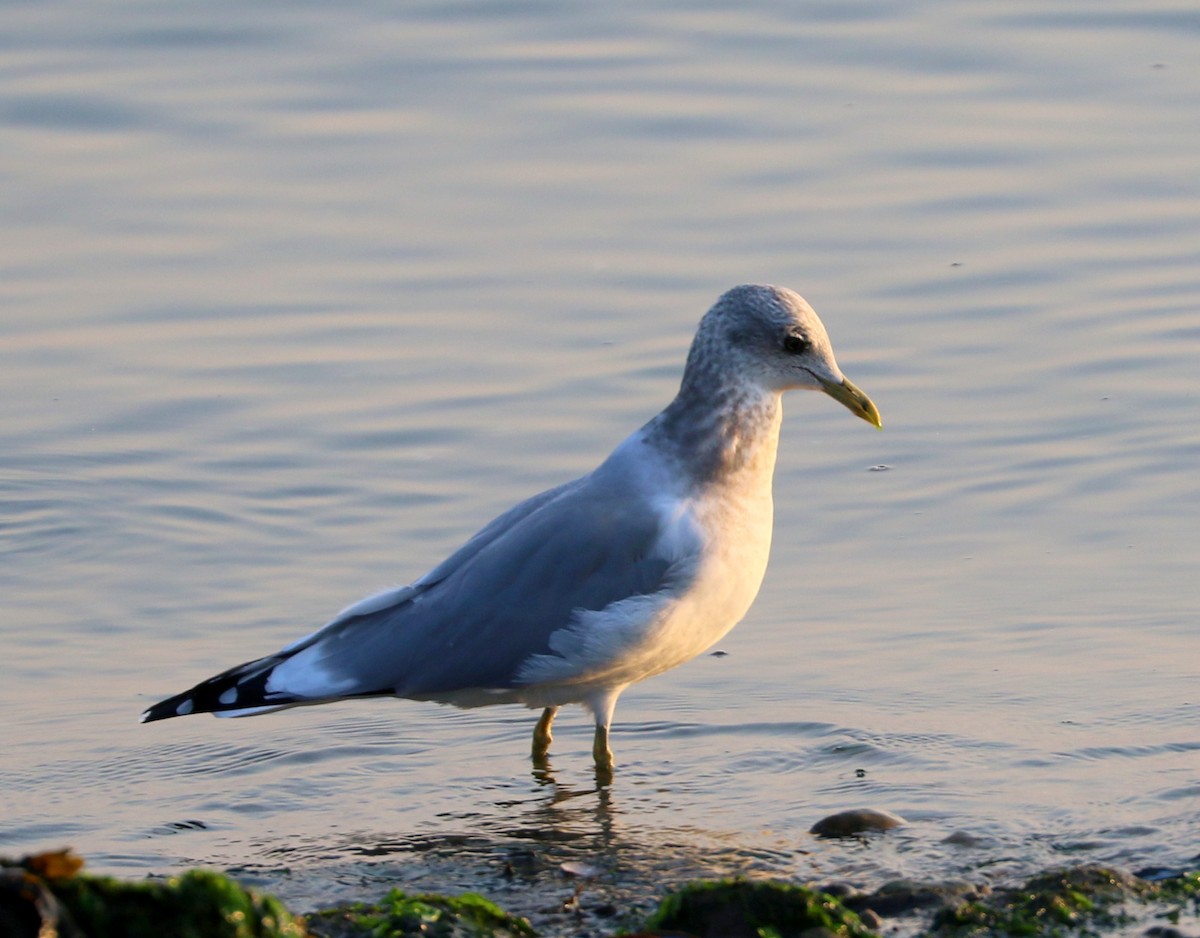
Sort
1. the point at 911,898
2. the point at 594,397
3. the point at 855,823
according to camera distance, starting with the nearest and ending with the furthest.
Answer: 1. the point at 911,898
2. the point at 855,823
3. the point at 594,397

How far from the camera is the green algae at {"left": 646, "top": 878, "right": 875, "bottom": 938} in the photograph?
4.55 m

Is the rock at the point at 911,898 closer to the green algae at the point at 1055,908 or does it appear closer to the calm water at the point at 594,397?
the green algae at the point at 1055,908

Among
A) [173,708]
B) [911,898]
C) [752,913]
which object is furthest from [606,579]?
[752,913]

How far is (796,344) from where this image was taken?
255 inches

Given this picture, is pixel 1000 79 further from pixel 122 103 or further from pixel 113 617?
pixel 113 617

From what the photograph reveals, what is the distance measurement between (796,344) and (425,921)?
2.45 m

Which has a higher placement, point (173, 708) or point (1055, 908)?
point (173, 708)

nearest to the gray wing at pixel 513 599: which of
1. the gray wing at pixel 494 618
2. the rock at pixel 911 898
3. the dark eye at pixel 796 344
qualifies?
the gray wing at pixel 494 618

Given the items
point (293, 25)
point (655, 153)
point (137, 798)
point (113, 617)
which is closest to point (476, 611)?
point (137, 798)

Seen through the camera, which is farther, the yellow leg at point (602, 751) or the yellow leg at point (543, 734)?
the yellow leg at point (543, 734)

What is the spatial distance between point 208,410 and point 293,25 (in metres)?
5.25

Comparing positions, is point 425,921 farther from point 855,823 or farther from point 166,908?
Answer: point 855,823

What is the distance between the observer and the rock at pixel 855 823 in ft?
18.7

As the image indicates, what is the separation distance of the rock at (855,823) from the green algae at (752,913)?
3.42ft
